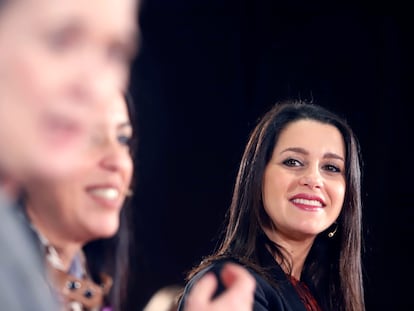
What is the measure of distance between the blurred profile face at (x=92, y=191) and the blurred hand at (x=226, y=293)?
25 cm

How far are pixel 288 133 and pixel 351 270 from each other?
0.44m

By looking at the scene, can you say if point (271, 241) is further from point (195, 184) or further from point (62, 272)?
point (62, 272)

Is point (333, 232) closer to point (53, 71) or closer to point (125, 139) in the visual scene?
point (125, 139)

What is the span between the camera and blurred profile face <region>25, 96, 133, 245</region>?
1304mm

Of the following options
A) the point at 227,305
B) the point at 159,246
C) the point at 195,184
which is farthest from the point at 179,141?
the point at 227,305

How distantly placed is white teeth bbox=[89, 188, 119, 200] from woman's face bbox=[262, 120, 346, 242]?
0.56m

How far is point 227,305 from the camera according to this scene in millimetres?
1519

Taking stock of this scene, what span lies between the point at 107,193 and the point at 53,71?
272mm

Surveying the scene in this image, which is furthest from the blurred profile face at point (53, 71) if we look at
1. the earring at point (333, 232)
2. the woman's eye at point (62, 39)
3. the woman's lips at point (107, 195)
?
the earring at point (333, 232)

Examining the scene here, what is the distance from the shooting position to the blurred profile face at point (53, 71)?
1.25 m

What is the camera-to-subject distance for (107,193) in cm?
141

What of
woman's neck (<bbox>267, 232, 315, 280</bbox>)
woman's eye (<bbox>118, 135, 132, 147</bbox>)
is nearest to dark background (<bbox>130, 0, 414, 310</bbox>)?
woman's eye (<bbox>118, 135, 132, 147</bbox>)

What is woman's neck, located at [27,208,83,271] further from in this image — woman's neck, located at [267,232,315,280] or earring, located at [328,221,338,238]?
earring, located at [328,221,338,238]

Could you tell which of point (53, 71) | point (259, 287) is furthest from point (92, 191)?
point (259, 287)
